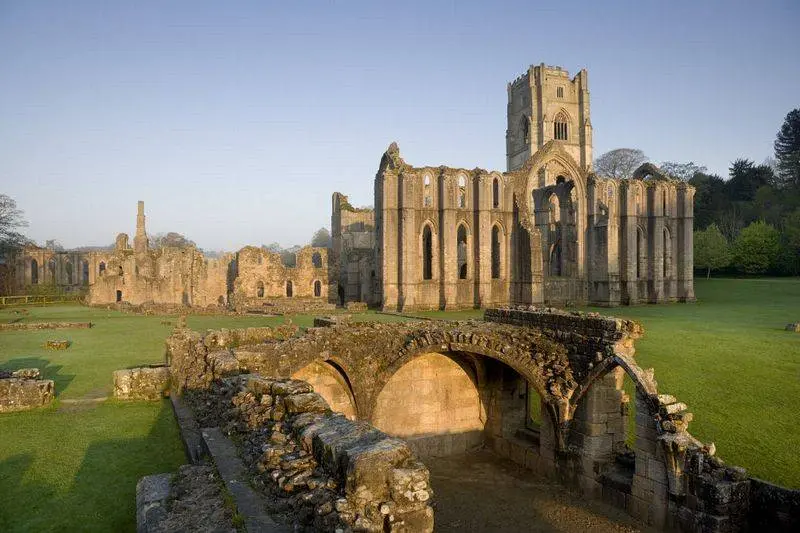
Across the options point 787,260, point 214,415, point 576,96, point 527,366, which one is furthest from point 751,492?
point 576,96

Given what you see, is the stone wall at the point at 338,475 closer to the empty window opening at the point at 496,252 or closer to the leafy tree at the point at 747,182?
the empty window opening at the point at 496,252

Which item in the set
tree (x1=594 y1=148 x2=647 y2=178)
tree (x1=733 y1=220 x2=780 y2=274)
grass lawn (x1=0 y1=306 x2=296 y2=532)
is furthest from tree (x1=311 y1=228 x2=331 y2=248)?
grass lawn (x1=0 y1=306 x2=296 y2=532)

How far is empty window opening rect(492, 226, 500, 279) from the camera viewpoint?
34.7 m

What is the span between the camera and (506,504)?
46.3ft

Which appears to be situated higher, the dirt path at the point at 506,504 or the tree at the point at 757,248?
the tree at the point at 757,248

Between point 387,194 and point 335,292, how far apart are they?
1238 cm

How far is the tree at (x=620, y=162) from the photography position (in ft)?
251

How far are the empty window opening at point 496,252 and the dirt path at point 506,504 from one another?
18.6 metres

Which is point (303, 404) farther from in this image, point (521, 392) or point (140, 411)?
point (521, 392)

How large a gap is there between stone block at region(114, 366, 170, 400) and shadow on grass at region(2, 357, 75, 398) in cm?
164

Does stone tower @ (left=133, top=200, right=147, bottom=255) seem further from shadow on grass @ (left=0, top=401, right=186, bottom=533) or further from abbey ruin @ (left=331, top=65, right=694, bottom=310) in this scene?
shadow on grass @ (left=0, top=401, right=186, bottom=533)

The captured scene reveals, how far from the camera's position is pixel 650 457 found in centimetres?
1202

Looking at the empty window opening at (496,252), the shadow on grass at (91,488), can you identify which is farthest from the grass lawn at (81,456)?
the empty window opening at (496,252)

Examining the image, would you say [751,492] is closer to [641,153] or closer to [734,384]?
[734,384]
